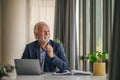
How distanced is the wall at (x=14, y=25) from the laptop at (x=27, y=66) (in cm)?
375

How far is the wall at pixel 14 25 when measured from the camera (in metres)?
6.69

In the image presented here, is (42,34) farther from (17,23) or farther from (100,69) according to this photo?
(17,23)

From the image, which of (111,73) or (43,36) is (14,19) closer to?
(43,36)


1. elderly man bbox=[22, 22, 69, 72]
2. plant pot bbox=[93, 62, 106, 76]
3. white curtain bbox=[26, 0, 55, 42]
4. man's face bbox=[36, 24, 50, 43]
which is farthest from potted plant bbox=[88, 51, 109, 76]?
white curtain bbox=[26, 0, 55, 42]

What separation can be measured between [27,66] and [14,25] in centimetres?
389

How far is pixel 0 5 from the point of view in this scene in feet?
22.4

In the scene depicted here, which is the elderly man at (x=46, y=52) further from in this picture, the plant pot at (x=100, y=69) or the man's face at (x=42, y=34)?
the plant pot at (x=100, y=69)

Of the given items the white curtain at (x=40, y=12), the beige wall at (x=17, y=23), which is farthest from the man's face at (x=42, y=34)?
the beige wall at (x=17, y=23)

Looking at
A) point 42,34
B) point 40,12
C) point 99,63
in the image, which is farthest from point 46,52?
point 40,12

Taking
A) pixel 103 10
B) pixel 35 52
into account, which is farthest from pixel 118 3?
pixel 103 10

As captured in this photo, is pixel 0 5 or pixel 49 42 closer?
pixel 49 42

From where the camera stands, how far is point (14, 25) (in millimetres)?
6699

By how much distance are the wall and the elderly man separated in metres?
3.21

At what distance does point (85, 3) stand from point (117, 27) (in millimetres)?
4990
